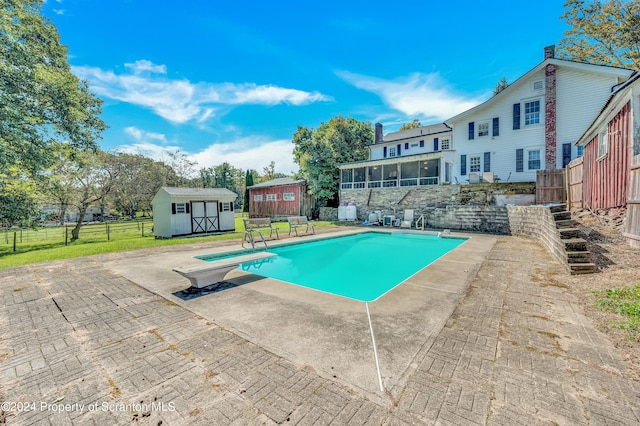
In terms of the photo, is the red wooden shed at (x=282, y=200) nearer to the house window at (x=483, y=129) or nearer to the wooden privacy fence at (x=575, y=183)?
the house window at (x=483, y=129)

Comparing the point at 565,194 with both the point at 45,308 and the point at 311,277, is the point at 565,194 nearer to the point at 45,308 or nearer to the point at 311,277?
the point at 311,277

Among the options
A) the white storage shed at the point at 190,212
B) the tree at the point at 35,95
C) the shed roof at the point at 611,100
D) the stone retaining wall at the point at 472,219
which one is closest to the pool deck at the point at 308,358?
the shed roof at the point at 611,100

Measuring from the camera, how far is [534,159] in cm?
1633

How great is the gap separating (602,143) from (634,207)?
3.65 meters

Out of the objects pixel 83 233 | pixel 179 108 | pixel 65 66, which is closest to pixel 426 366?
pixel 179 108

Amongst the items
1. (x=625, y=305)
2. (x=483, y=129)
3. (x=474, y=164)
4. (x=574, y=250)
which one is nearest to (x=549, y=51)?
(x=483, y=129)

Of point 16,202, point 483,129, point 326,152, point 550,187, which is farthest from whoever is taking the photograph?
point 326,152

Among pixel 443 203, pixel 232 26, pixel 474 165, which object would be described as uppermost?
pixel 232 26

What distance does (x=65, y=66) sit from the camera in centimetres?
1281

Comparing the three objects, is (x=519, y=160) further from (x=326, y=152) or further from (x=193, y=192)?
(x=193, y=192)

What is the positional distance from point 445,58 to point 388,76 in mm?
3662

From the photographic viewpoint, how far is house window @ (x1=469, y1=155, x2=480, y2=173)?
18266 mm

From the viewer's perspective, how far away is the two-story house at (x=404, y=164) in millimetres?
20666

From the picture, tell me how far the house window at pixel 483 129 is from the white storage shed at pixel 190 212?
1814 cm
